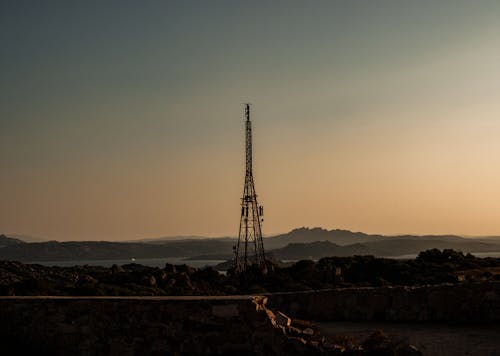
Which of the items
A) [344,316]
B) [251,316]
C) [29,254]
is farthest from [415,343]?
[29,254]

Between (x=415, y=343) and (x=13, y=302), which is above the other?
(x=13, y=302)

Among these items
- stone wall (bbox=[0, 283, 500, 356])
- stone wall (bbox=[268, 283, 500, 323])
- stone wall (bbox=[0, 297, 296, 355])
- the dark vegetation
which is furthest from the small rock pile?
the dark vegetation

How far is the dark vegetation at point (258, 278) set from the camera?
1842 centimetres

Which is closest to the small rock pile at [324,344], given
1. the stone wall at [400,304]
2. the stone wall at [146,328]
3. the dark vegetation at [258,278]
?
the stone wall at [146,328]

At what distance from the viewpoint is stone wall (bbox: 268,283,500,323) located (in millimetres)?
11875

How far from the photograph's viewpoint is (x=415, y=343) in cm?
1008

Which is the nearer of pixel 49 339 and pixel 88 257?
pixel 49 339

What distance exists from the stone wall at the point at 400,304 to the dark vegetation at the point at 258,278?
628 cm

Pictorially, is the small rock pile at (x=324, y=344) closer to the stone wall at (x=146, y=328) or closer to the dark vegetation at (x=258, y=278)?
the stone wall at (x=146, y=328)

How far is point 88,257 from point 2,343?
632 ft

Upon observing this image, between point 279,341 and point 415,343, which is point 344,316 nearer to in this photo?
point 415,343

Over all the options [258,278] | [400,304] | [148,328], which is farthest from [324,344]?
[258,278]

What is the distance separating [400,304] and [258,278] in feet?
44.7

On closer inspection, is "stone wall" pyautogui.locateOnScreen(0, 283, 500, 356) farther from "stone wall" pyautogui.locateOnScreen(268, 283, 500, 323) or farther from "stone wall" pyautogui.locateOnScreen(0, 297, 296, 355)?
"stone wall" pyautogui.locateOnScreen(268, 283, 500, 323)
